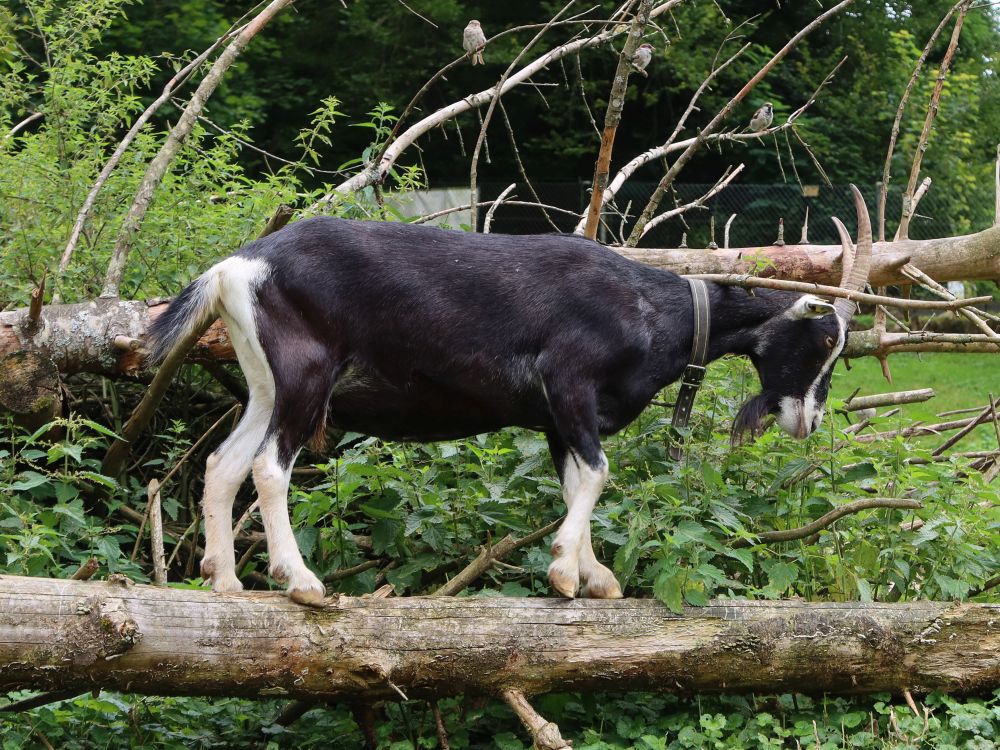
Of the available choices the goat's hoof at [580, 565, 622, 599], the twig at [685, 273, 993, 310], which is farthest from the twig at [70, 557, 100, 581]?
the twig at [685, 273, 993, 310]

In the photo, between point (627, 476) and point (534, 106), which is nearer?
point (627, 476)

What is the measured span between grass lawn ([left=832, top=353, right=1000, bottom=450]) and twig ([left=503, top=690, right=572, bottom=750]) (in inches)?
275

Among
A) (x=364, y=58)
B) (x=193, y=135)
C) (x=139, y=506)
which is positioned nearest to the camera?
(x=139, y=506)

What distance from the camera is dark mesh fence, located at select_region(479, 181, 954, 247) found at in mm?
18484

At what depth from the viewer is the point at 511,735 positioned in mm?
4770

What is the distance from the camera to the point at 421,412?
4.82 m

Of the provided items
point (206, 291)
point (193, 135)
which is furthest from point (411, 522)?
point (193, 135)

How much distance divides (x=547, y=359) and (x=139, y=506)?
287cm

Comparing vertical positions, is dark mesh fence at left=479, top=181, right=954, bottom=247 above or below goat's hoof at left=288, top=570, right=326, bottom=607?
below

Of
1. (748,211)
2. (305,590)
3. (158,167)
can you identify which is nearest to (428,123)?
(158,167)

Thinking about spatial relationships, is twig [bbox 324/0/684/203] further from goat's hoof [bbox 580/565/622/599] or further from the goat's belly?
goat's hoof [bbox 580/565/622/599]

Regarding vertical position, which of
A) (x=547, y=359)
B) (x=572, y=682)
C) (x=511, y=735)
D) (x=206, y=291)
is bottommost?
(x=511, y=735)

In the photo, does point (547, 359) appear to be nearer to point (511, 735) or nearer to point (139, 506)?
point (511, 735)

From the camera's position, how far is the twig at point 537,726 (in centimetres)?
424
